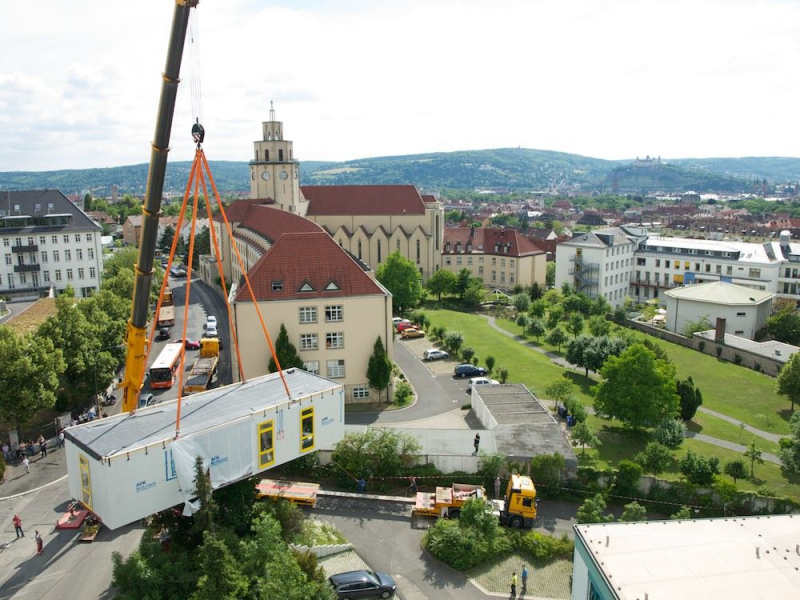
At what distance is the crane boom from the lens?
76.6 feet

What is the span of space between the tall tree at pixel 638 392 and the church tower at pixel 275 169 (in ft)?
176

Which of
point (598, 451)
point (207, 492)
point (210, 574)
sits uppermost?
point (207, 492)

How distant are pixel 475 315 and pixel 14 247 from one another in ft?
Answer: 170

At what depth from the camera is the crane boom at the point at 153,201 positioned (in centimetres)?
2334

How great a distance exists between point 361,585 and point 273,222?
49356 millimetres

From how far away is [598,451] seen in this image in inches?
1556

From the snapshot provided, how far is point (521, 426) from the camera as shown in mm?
37000

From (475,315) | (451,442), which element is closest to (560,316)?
(475,315)

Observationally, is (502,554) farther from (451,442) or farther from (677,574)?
(677,574)

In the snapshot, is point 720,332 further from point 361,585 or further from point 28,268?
point 28,268

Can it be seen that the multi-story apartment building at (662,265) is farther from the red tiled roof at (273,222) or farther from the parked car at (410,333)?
the red tiled roof at (273,222)

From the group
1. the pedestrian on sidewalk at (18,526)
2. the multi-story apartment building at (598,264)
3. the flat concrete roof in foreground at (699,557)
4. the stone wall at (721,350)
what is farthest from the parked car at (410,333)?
the flat concrete roof in foreground at (699,557)

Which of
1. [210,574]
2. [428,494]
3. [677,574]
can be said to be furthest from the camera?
[428,494]

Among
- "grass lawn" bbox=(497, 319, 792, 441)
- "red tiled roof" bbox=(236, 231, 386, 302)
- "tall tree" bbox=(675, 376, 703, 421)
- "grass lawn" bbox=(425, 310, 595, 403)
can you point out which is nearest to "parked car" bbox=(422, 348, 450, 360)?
"grass lawn" bbox=(425, 310, 595, 403)
